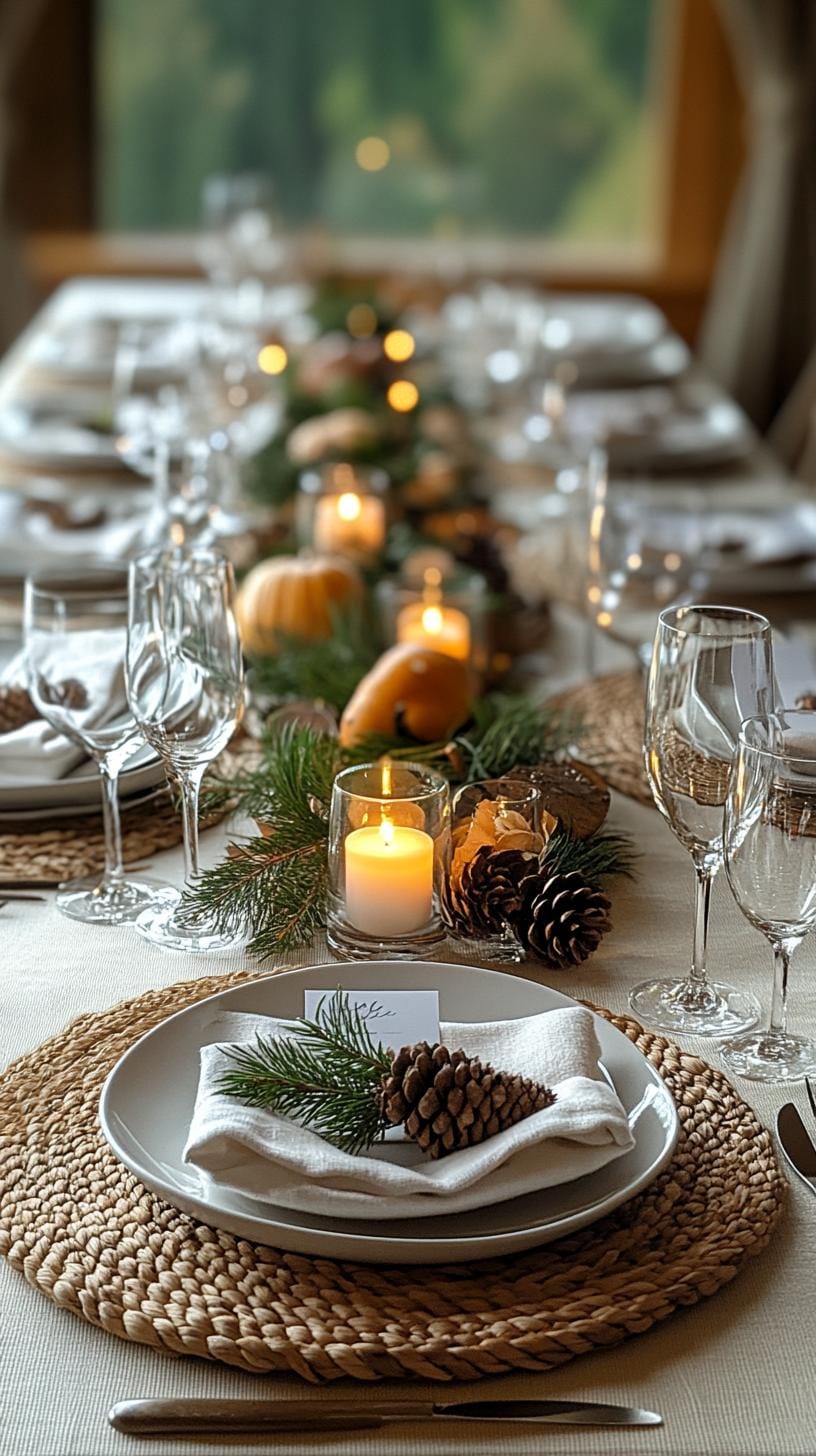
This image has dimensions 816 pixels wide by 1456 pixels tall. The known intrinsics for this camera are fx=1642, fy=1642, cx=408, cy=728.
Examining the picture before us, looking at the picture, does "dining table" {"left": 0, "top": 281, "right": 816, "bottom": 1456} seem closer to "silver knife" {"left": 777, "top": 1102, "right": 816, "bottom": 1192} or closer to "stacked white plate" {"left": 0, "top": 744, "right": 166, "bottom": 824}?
"silver knife" {"left": 777, "top": 1102, "right": 816, "bottom": 1192}

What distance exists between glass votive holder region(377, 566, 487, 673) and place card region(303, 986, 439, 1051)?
2.02 ft

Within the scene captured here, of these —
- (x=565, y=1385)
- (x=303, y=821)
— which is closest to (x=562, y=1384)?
(x=565, y=1385)

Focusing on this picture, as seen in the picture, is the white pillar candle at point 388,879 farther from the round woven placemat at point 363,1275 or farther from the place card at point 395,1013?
the round woven placemat at point 363,1275

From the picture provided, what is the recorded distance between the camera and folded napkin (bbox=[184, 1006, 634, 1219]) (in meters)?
0.66

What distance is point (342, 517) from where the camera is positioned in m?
1.73

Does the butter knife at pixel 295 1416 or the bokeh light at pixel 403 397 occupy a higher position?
the bokeh light at pixel 403 397

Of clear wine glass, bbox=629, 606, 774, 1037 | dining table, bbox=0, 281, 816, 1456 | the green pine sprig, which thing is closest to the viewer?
dining table, bbox=0, 281, 816, 1456

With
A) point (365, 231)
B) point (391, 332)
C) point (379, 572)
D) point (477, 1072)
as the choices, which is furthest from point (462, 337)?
point (477, 1072)

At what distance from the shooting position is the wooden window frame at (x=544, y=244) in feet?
15.5

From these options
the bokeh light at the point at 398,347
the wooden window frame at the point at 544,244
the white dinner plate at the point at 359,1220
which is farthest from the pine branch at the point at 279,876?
the wooden window frame at the point at 544,244

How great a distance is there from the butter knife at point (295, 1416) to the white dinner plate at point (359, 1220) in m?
0.06

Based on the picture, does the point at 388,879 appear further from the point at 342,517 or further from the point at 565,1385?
the point at 342,517

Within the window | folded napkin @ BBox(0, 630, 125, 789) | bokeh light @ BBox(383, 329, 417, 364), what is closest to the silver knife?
folded napkin @ BBox(0, 630, 125, 789)

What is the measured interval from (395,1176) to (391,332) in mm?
2223
